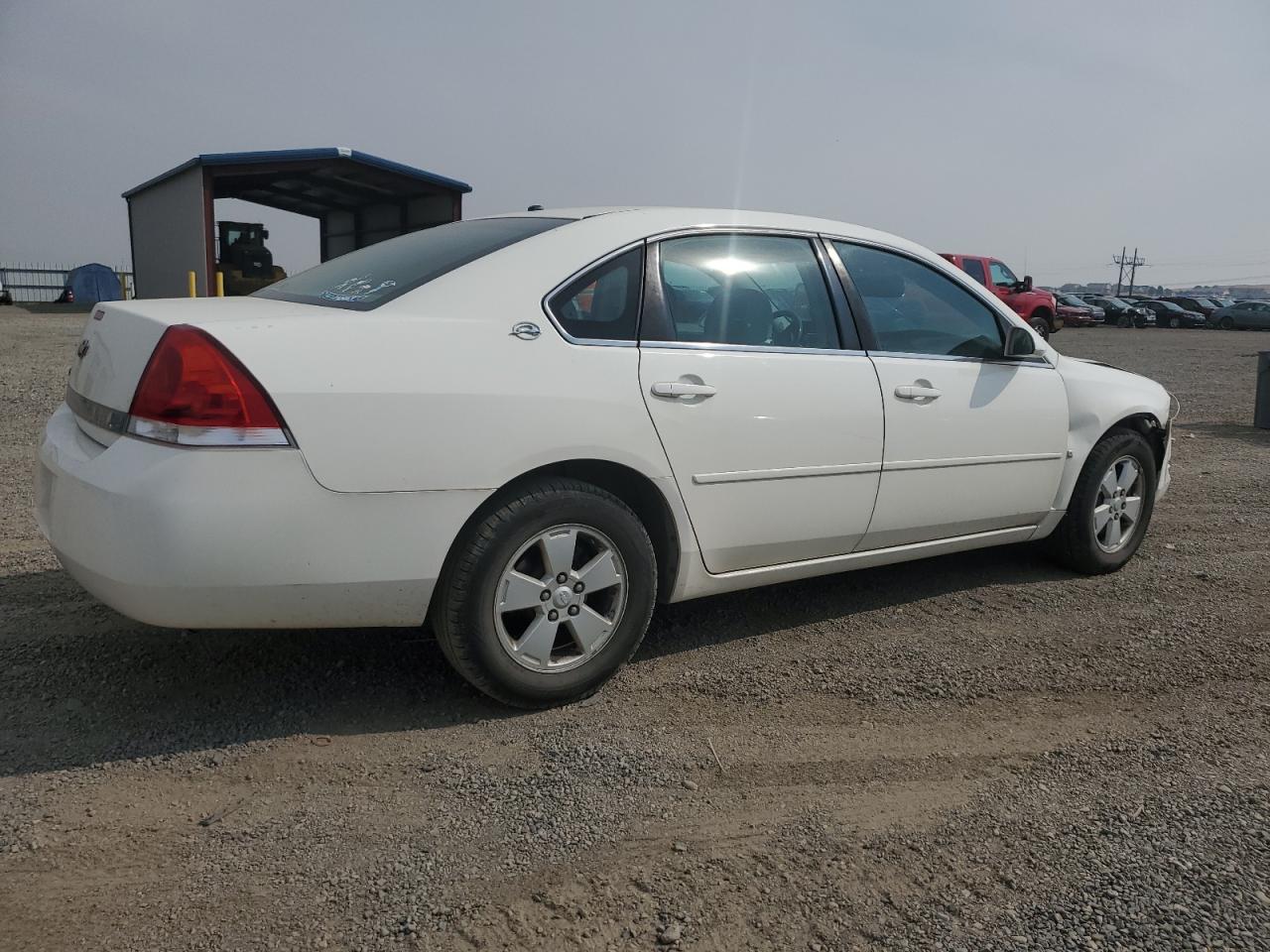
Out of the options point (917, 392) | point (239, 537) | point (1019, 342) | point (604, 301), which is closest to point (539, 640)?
point (239, 537)

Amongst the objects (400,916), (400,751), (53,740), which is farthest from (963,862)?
(53,740)

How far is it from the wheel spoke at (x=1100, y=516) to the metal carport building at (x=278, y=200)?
1742 centimetres

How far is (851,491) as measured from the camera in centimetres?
379

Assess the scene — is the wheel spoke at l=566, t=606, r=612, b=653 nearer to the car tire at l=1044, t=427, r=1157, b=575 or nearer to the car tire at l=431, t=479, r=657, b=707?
the car tire at l=431, t=479, r=657, b=707

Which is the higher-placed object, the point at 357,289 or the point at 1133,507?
the point at 357,289

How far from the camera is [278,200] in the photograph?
79.7 feet

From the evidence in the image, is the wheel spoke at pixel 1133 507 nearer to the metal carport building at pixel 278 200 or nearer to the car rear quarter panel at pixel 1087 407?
the car rear quarter panel at pixel 1087 407

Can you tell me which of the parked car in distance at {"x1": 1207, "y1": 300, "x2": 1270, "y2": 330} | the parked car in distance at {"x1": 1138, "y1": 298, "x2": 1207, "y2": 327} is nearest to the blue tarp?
the parked car in distance at {"x1": 1138, "y1": 298, "x2": 1207, "y2": 327}

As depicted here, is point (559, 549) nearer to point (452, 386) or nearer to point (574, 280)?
point (452, 386)

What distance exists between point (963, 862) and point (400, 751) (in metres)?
1.49

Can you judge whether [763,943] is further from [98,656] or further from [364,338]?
[98,656]

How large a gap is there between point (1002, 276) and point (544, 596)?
23.5m

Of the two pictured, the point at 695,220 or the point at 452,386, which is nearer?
the point at 452,386

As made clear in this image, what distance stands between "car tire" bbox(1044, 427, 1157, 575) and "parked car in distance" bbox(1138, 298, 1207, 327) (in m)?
47.2
